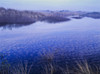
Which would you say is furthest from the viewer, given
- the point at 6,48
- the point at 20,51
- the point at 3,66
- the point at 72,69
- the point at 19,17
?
the point at 19,17

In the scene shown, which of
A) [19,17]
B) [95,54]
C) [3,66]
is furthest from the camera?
[19,17]

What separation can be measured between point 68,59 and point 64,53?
1.45 metres

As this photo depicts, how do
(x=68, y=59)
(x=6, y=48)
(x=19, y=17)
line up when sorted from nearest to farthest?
(x=68, y=59) → (x=6, y=48) → (x=19, y=17)

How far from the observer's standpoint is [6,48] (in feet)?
50.4

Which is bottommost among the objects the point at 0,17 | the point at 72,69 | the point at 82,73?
the point at 72,69

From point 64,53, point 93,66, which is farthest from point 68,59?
point 93,66

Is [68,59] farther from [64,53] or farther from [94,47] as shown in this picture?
[94,47]

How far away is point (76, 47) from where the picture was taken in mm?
15562

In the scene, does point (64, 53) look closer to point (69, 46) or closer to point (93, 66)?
point (69, 46)

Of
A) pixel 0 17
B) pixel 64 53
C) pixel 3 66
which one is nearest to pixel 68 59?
pixel 64 53

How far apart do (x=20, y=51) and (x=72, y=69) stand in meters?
6.45

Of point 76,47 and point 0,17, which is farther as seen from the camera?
point 0,17

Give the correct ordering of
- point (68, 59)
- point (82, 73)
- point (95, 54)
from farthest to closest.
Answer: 1. point (95, 54)
2. point (68, 59)
3. point (82, 73)

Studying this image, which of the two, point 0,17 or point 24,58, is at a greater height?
point 0,17
